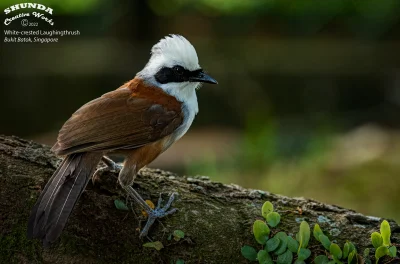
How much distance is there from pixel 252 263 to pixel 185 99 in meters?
1.40

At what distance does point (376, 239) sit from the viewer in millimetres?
3395

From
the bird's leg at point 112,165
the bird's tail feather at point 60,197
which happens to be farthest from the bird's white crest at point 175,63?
the bird's tail feather at point 60,197

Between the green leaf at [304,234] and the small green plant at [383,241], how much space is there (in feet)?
1.09

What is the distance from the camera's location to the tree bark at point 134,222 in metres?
3.45

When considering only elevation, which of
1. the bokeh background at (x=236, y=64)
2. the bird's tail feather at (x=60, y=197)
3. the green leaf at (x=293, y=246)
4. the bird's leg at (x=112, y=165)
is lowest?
the bird's tail feather at (x=60, y=197)

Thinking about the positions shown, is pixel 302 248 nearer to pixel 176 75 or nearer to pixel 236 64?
pixel 176 75

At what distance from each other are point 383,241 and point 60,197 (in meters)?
1.65

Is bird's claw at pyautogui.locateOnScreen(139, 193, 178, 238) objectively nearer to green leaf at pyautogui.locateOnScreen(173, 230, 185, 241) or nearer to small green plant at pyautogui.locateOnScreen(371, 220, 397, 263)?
green leaf at pyautogui.locateOnScreen(173, 230, 185, 241)

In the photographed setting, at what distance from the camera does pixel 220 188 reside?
403cm

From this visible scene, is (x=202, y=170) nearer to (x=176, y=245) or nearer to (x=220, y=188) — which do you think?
(x=220, y=188)

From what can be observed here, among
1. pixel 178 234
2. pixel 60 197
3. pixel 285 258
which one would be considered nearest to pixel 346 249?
pixel 285 258

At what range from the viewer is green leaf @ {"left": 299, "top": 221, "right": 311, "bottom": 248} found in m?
3.38

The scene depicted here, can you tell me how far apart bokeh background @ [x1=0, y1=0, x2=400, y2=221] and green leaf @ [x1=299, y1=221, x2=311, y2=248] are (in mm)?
5132

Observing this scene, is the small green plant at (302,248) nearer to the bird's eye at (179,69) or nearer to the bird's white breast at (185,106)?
the bird's white breast at (185,106)
